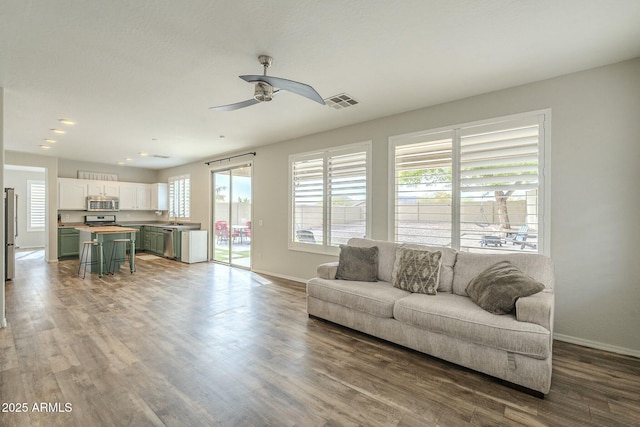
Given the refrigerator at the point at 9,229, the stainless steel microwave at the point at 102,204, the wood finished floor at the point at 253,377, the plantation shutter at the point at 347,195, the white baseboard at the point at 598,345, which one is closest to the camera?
the wood finished floor at the point at 253,377

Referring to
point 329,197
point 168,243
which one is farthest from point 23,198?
point 329,197

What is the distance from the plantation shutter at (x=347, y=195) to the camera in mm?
4570

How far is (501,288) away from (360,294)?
129 cm

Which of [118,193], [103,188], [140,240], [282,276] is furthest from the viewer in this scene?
[140,240]

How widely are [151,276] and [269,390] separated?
4.70 m

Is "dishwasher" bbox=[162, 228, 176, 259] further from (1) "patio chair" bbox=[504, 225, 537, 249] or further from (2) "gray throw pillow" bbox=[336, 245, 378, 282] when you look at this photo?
(1) "patio chair" bbox=[504, 225, 537, 249]

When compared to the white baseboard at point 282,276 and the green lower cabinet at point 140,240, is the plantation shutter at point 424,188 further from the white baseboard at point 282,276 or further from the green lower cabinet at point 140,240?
the green lower cabinet at point 140,240

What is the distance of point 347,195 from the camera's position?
187 inches

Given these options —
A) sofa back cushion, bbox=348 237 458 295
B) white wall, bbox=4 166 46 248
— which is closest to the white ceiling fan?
sofa back cushion, bbox=348 237 458 295

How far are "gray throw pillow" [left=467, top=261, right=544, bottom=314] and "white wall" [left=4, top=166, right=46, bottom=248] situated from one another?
1174 centimetres

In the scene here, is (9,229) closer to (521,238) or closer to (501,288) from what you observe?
(501,288)

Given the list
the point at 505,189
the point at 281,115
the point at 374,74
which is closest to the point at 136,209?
the point at 281,115

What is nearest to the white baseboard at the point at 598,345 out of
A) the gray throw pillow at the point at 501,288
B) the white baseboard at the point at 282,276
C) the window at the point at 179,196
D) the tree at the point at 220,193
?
the gray throw pillow at the point at 501,288

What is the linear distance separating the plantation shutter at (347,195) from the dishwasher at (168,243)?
195 inches
